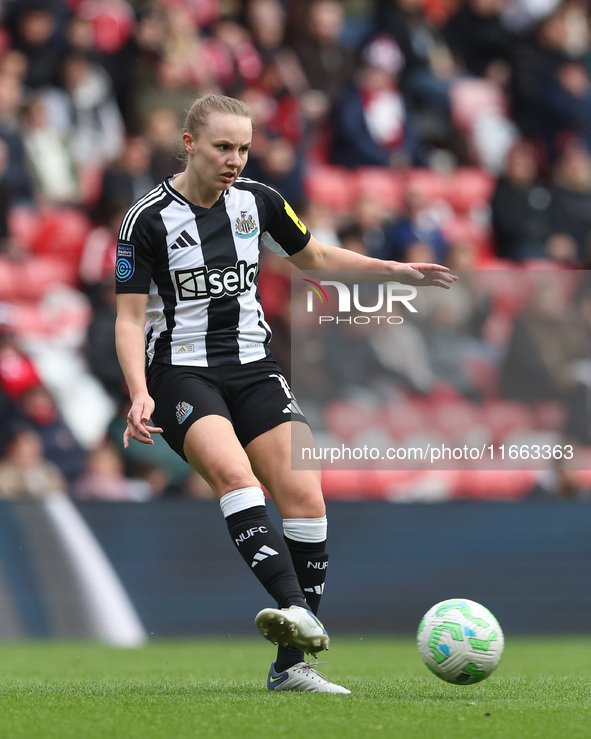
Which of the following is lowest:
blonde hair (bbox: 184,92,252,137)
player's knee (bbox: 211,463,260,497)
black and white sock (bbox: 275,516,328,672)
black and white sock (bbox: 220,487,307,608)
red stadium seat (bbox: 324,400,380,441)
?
red stadium seat (bbox: 324,400,380,441)

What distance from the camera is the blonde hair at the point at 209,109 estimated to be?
15.9 ft

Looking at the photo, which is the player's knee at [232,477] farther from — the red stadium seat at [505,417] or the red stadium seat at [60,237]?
the red stadium seat at [60,237]

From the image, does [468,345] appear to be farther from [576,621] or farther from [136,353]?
[136,353]

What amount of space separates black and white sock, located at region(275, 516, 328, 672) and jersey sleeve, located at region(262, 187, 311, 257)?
125cm

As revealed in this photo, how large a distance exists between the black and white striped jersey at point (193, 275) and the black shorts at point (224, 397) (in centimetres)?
5

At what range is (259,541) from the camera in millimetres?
4660

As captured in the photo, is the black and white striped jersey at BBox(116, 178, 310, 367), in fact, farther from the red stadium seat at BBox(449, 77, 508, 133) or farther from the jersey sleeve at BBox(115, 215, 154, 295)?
the red stadium seat at BBox(449, 77, 508, 133)

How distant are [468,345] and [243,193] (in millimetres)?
4780

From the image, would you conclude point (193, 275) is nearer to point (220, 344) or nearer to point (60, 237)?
point (220, 344)

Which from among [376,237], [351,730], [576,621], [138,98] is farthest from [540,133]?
[351,730]

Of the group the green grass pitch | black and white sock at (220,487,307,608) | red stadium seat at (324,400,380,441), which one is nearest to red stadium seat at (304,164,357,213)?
red stadium seat at (324,400,380,441)

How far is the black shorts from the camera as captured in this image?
4859mm

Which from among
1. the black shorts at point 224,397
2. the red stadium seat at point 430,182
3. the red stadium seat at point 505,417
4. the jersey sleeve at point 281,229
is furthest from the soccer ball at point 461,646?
the red stadium seat at point 430,182

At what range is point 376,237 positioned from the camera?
38.6 feet
